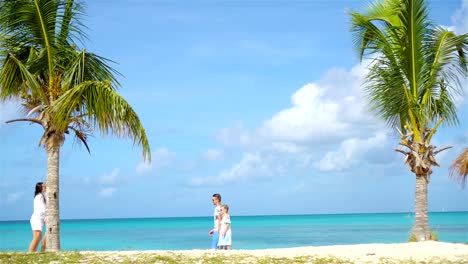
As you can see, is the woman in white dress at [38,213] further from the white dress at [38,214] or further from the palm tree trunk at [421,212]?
the palm tree trunk at [421,212]

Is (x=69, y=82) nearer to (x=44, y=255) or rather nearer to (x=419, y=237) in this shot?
(x=44, y=255)

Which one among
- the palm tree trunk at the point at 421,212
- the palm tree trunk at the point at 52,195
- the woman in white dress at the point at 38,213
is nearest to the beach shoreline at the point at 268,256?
the woman in white dress at the point at 38,213

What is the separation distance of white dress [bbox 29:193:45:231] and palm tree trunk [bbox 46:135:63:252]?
0.99 ft

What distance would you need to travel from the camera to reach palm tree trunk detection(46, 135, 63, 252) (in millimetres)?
15117

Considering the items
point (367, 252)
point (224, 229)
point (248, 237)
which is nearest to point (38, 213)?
point (224, 229)

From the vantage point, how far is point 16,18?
15.9 metres

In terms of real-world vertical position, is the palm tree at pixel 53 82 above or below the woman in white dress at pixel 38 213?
above

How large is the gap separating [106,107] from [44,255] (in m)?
3.49

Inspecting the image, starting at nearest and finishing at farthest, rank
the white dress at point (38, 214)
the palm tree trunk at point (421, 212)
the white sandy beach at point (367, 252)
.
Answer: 1. the white sandy beach at point (367, 252)
2. the white dress at point (38, 214)
3. the palm tree trunk at point (421, 212)

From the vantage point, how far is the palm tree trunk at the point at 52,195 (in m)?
15.1

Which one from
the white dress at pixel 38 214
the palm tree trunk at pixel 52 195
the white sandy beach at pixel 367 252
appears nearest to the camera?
the white sandy beach at pixel 367 252

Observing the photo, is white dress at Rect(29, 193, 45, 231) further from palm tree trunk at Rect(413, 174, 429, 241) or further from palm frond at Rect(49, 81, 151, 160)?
palm tree trunk at Rect(413, 174, 429, 241)

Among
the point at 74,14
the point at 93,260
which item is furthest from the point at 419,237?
the point at 74,14

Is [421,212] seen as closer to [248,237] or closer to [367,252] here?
[367,252]
